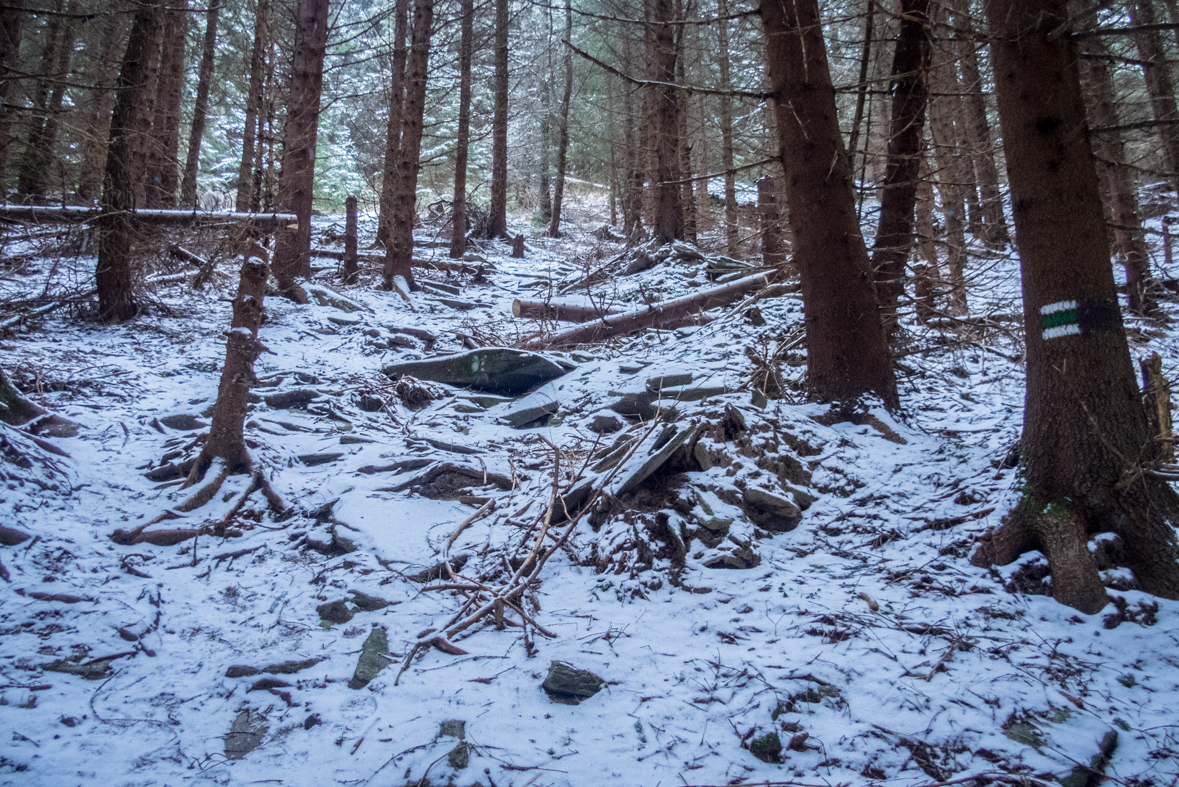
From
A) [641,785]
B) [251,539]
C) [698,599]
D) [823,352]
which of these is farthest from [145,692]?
[823,352]

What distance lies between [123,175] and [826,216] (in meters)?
7.73

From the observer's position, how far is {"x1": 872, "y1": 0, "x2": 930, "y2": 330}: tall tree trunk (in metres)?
5.59

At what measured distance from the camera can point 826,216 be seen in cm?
483

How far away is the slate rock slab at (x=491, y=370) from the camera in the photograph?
7.20 metres

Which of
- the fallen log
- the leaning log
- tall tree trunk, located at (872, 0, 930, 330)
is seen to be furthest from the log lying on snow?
tall tree trunk, located at (872, 0, 930, 330)

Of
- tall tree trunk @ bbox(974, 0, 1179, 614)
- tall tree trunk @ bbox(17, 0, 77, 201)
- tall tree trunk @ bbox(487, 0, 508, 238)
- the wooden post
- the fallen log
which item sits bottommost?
tall tree trunk @ bbox(974, 0, 1179, 614)

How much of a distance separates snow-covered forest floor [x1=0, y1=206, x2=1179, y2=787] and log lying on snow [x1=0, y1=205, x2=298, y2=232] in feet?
2.20

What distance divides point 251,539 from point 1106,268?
214 inches

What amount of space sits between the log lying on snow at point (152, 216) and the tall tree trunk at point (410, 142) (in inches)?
202

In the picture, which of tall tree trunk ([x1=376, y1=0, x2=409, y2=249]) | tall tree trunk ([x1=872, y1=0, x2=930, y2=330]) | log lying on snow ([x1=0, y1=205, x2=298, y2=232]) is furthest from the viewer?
tall tree trunk ([x1=376, y1=0, x2=409, y2=249])

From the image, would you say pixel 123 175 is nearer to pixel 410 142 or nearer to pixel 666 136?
pixel 410 142

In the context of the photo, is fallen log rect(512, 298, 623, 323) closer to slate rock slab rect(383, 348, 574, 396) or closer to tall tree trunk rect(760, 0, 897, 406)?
slate rock slab rect(383, 348, 574, 396)

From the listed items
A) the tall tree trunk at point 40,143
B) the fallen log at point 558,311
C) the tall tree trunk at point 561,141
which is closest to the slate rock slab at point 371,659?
the tall tree trunk at point 40,143

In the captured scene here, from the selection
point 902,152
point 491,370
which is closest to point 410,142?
point 491,370
